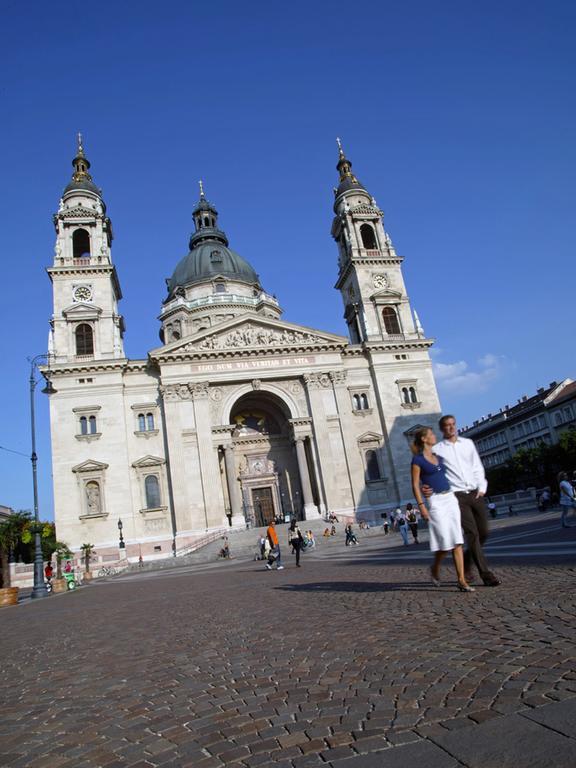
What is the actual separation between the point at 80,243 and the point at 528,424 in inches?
2222

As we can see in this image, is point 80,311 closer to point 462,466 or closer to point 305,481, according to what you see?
point 305,481

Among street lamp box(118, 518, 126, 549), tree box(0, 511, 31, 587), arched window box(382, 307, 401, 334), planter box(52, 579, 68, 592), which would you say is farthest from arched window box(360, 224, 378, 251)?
tree box(0, 511, 31, 587)

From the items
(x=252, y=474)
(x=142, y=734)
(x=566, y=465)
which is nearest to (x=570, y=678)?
(x=142, y=734)

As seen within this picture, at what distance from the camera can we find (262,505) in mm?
44312

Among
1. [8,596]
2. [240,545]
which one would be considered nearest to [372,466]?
[240,545]

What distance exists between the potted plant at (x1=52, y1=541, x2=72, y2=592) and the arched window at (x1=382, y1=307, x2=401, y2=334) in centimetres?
3042

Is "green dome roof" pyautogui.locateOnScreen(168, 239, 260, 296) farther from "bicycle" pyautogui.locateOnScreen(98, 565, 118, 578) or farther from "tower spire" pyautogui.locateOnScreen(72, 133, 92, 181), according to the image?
"bicycle" pyautogui.locateOnScreen(98, 565, 118, 578)

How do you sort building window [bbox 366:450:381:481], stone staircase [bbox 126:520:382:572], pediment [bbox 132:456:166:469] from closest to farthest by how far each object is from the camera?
stone staircase [bbox 126:520:382:572] < pediment [bbox 132:456:166:469] < building window [bbox 366:450:381:481]

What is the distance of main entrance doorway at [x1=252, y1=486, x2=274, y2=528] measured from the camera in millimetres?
44094

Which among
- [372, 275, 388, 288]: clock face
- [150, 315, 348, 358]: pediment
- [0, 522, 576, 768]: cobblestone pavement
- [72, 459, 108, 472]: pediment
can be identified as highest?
[372, 275, 388, 288]: clock face

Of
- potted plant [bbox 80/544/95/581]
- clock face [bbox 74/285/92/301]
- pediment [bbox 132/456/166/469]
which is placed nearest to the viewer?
potted plant [bbox 80/544/95/581]

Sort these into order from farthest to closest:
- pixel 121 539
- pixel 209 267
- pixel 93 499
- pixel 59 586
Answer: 1. pixel 209 267
2. pixel 93 499
3. pixel 121 539
4. pixel 59 586

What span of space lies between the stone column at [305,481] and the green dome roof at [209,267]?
1031 inches

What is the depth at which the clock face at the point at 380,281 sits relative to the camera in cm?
4900
